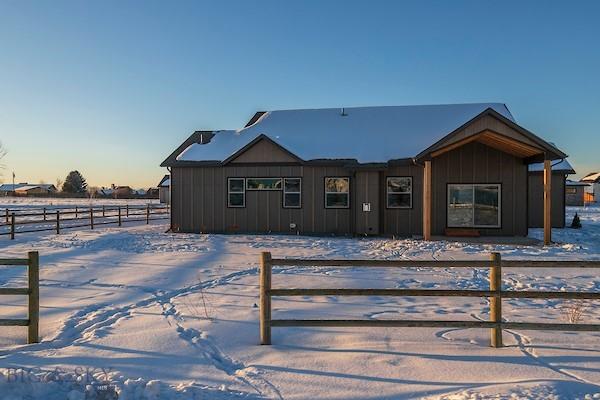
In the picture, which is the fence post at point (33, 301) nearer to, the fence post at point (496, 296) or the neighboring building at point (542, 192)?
the fence post at point (496, 296)

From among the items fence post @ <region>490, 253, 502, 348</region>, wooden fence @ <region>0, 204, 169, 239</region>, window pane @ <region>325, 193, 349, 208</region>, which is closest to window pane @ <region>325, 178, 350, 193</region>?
window pane @ <region>325, 193, 349, 208</region>

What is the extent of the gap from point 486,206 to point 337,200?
246 inches

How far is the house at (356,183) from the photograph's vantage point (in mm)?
17500

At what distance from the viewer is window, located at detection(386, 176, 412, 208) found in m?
18.1

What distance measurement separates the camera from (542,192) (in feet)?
71.6

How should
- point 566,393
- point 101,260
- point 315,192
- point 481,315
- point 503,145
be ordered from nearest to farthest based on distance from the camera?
point 566,393 → point 481,315 → point 101,260 → point 503,145 → point 315,192

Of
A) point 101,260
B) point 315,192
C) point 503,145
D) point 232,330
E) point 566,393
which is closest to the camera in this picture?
point 566,393

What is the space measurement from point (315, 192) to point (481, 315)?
41.1ft

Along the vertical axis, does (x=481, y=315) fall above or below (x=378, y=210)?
below

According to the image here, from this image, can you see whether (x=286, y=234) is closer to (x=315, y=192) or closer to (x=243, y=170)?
(x=315, y=192)

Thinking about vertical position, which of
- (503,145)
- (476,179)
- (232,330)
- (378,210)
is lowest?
(232,330)

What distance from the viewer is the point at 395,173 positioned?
718 inches

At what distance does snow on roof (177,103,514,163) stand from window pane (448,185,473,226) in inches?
94.1

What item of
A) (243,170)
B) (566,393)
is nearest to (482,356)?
(566,393)
